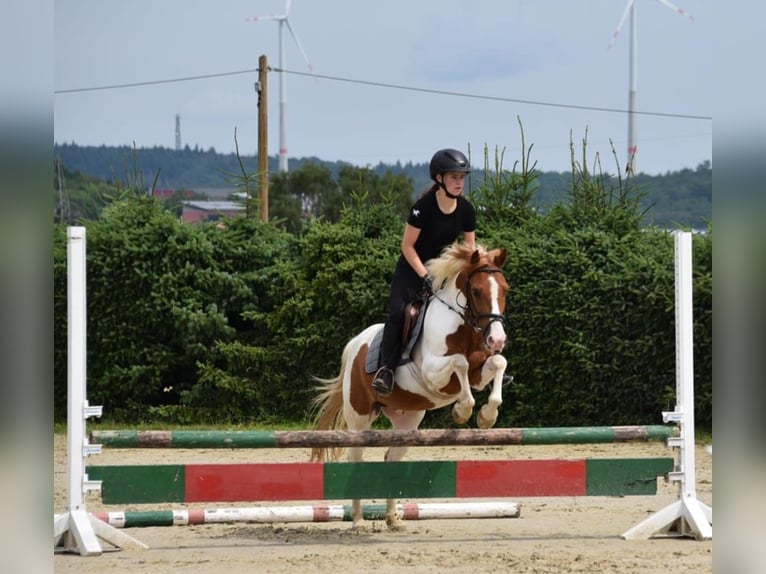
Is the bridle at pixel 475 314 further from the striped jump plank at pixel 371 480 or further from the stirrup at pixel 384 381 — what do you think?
the striped jump plank at pixel 371 480

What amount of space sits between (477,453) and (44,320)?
7788mm

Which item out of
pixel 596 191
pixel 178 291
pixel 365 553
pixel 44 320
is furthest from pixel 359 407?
pixel 596 191

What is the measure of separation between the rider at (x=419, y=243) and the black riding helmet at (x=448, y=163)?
0.06 metres

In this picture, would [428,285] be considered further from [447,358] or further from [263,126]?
[263,126]

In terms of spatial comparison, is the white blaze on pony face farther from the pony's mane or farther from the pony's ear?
the pony's mane

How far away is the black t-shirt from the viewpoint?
206 inches

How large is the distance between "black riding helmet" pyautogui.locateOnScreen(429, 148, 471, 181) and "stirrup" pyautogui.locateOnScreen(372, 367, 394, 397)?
1089 millimetres

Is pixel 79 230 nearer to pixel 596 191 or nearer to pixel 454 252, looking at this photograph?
pixel 454 252

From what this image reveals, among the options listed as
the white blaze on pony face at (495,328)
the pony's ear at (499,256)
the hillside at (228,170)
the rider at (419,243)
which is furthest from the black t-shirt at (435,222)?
the hillside at (228,170)

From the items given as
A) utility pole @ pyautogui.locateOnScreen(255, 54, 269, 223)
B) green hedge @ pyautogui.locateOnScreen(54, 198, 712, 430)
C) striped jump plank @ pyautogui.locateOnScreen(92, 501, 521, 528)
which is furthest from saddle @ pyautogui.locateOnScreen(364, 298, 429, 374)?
utility pole @ pyautogui.locateOnScreen(255, 54, 269, 223)

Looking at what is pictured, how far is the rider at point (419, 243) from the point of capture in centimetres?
523

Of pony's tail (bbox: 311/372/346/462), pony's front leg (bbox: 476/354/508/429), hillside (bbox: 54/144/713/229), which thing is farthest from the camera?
hillside (bbox: 54/144/713/229)

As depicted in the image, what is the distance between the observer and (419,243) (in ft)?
17.7

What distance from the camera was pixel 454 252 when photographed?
16.9 feet
